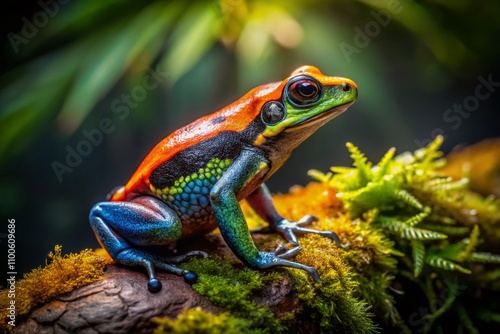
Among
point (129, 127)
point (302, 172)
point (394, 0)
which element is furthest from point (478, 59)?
point (129, 127)

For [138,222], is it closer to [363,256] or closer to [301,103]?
[301,103]

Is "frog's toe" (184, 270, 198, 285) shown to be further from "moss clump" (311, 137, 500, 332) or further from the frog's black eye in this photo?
"moss clump" (311, 137, 500, 332)

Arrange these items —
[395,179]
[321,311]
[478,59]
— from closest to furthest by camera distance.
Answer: [321,311] < [395,179] < [478,59]

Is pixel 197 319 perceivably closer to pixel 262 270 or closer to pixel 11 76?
pixel 262 270
